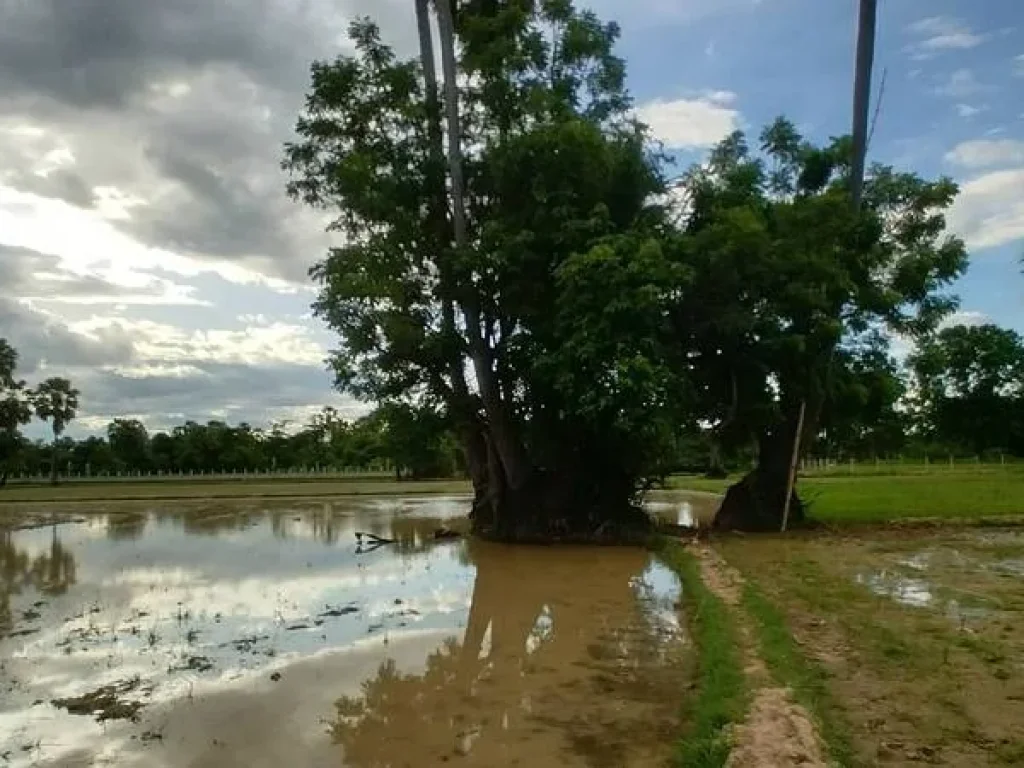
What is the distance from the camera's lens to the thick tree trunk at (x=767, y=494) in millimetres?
19953

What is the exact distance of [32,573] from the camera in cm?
1594

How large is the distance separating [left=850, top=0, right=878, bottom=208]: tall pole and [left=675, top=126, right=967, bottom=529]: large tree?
71 centimetres

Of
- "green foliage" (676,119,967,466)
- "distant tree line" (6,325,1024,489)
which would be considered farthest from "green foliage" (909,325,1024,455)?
"green foliage" (676,119,967,466)

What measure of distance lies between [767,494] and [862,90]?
8902 mm

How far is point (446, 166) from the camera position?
Answer: 19.8 metres

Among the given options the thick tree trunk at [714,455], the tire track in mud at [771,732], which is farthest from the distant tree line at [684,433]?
the tire track in mud at [771,732]

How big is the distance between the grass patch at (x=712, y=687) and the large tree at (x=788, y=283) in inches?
321

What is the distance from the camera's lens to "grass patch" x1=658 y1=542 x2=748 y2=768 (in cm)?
548

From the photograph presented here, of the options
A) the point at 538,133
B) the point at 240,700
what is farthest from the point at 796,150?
the point at 240,700

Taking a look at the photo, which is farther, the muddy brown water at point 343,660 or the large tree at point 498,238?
the large tree at point 498,238

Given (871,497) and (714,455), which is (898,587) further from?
(871,497)

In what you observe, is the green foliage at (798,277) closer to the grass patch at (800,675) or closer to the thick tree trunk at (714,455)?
the thick tree trunk at (714,455)

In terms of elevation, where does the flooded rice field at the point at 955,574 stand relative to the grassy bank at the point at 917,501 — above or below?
below

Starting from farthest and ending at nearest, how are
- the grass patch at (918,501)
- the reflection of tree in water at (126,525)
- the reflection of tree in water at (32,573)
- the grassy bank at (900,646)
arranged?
1. the reflection of tree in water at (126,525)
2. the grass patch at (918,501)
3. the reflection of tree in water at (32,573)
4. the grassy bank at (900,646)
